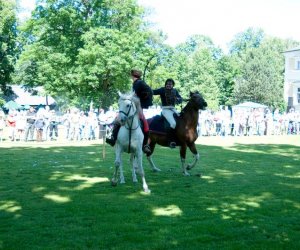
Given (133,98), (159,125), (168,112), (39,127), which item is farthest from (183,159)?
(39,127)

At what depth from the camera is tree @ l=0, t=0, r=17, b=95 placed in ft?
134

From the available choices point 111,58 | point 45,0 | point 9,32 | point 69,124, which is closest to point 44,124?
point 69,124

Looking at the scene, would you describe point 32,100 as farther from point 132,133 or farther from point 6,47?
point 132,133

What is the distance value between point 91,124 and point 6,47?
18.0 meters

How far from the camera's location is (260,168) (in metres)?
14.4

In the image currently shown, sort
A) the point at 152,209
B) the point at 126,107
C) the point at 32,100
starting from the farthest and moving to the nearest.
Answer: the point at 32,100 < the point at 126,107 < the point at 152,209

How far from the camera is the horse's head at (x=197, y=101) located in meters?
12.8

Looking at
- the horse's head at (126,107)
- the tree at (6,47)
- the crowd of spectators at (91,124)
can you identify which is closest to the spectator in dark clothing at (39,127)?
the crowd of spectators at (91,124)

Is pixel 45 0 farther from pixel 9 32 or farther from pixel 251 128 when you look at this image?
pixel 251 128

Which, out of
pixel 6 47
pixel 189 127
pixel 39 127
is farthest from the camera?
pixel 6 47

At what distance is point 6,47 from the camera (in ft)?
140

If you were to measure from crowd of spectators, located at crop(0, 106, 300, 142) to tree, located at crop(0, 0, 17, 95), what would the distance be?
891 cm

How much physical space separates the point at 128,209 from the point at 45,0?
127 feet

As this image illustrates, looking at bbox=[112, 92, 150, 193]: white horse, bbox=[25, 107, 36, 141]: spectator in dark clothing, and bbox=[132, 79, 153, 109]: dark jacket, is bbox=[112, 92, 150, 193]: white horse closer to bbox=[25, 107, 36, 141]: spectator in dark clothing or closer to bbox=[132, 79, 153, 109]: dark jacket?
bbox=[132, 79, 153, 109]: dark jacket
